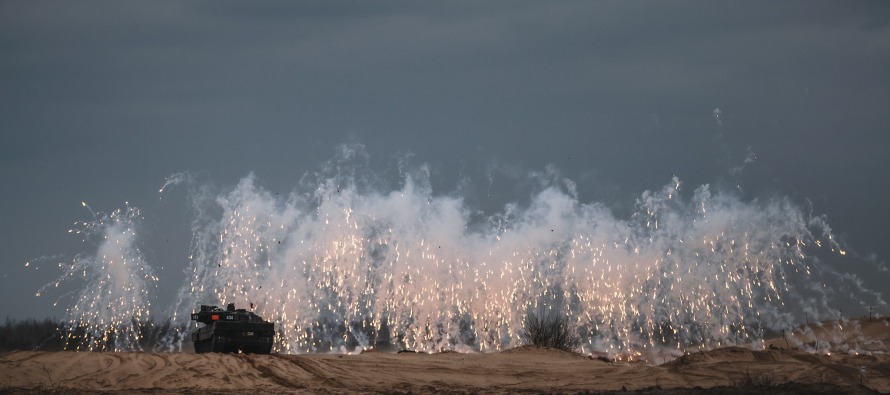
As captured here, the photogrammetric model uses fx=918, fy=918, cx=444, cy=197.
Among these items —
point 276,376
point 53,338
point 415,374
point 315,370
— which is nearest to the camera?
point 276,376

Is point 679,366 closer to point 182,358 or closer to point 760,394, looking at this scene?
point 760,394

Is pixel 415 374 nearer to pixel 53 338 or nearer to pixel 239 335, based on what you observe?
pixel 239 335

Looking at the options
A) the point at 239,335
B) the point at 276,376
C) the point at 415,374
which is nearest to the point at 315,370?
the point at 276,376

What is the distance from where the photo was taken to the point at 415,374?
33656mm

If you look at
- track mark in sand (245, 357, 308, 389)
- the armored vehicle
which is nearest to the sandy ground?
track mark in sand (245, 357, 308, 389)

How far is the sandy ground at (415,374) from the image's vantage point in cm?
2761

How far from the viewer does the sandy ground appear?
27609 mm

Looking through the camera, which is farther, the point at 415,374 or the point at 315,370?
the point at 415,374

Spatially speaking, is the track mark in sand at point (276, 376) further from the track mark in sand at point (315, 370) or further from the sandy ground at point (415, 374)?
the track mark in sand at point (315, 370)

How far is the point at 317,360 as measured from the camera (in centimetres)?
3462

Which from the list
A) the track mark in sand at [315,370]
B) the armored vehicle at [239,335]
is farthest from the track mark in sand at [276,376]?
the armored vehicle at [239,335]

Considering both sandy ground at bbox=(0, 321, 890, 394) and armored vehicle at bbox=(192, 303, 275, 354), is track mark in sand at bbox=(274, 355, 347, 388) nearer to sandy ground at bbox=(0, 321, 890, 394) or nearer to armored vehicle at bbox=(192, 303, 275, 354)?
sandy ground at bbox=(0, 321, 890, 394)

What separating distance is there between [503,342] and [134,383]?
1061 inches

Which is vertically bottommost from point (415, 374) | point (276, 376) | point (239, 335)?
point (276, 376)
